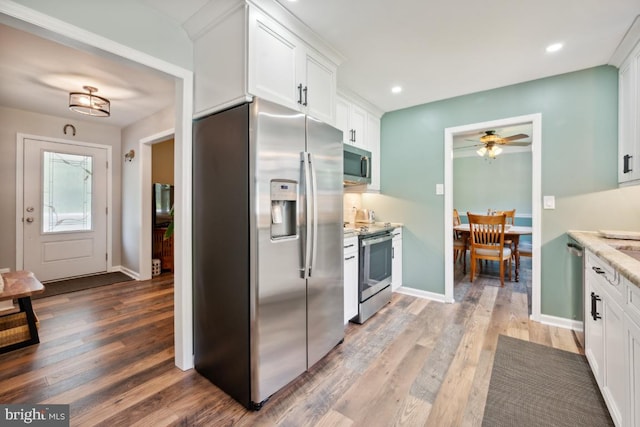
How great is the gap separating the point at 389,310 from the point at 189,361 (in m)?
2.05

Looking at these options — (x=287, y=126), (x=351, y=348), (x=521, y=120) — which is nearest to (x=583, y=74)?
(x=521, y=120)

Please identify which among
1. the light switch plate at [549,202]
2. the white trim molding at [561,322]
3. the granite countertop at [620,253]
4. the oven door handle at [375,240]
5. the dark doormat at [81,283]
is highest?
the light switch plate at [549,202]

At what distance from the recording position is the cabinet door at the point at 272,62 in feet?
5.59

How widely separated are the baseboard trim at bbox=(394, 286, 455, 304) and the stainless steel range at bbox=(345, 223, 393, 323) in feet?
1.44

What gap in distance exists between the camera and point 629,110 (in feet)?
7.27

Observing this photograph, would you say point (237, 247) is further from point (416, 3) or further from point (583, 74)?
point (583, 74)

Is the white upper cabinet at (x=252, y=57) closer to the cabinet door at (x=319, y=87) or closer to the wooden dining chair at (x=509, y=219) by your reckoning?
the cabinet door at (x=319, y=87)

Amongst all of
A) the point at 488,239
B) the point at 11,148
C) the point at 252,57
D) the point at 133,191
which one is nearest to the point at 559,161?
the point at 488,239

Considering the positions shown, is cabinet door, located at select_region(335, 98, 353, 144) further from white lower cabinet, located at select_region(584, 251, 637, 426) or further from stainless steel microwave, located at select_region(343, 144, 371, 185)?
white lower cabinet, located at select_region(584, 251, 637, 426)

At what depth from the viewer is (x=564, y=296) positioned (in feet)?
8.98

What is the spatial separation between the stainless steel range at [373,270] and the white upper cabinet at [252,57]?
1353 mm

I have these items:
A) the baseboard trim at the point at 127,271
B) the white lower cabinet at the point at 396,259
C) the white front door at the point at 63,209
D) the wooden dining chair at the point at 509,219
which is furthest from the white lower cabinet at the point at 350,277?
the white front door at the point at 63,209

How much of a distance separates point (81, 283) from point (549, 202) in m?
6.00

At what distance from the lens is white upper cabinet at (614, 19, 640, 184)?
2058 millimetres
